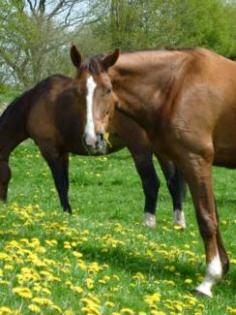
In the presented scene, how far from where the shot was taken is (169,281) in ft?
25.5

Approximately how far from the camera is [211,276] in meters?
8.02

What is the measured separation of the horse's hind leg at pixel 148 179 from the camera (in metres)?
13.3

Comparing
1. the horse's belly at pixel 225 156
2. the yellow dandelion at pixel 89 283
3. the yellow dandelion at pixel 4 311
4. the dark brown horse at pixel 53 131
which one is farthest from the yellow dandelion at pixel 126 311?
the dark brown horse at pixel 53 131

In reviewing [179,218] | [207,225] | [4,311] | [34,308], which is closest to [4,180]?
[179,218]

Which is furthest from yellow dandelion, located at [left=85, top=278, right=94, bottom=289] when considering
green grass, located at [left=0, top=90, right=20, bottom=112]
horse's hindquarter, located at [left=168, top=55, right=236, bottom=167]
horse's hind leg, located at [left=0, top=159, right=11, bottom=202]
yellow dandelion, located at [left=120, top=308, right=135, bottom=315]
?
green grass, located at [left=0, top=90, right=20, bottom=112]

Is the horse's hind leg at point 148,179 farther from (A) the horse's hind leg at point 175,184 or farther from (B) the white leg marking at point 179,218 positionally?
(B) the white leg marking at point 179,218

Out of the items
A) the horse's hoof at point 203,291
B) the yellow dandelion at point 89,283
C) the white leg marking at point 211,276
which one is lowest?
the horse's hoof at point 203,291

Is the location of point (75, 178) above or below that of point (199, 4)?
below

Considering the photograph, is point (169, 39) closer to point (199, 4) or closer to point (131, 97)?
point (199, 4)

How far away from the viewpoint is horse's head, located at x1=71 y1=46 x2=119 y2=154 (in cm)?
742

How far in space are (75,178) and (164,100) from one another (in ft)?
45.5

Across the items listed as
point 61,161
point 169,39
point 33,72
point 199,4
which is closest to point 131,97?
point 61,161

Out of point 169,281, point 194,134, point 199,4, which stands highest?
point 199,4

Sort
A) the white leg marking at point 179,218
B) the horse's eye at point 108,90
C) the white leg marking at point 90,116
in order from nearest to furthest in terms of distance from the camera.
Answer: the white leg marking at point 90,116 → the horse's eye at point 108,90 → the white leg marking at point 179,218
